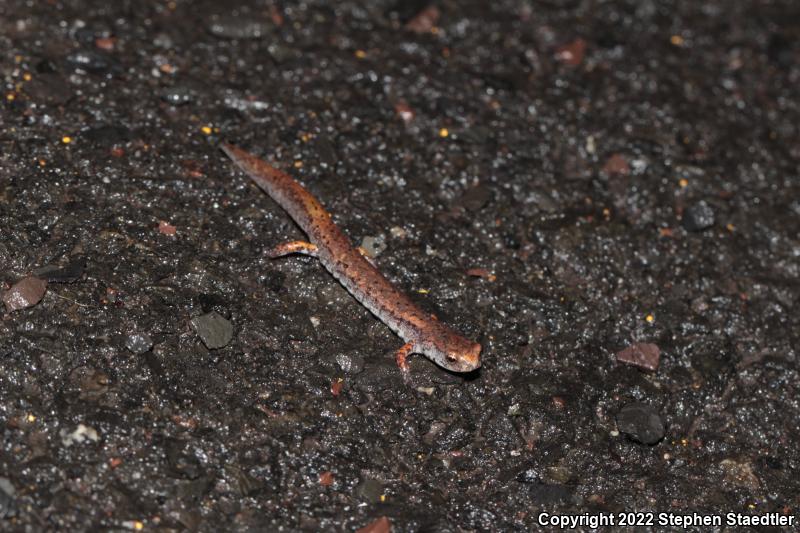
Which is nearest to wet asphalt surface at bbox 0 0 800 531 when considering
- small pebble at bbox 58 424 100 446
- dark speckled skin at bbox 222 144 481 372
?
small pebble at bbox 58 424 100 446

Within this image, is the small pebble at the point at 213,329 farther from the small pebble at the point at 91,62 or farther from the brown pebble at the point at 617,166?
the brown pebble at the point at 617,166

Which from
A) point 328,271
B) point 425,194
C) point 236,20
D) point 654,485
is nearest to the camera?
point 654,485

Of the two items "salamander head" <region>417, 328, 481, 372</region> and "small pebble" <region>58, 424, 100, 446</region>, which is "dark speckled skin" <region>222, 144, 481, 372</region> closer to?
"salamander head" <region>417, 328, 481, 372</region>

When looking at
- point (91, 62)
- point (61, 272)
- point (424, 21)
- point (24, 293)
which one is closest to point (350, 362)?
point (61, 272)

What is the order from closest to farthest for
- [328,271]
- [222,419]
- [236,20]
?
1. [222,419]
2. [328,271]
3. [236,20]

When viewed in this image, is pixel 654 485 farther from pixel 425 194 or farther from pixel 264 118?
pixel 264 118

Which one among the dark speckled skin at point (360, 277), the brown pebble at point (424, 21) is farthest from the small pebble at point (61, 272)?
the brown pebble at point (424, 21)

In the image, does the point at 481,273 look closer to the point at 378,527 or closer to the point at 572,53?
the point at 378,527

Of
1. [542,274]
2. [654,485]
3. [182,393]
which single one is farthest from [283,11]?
[654,485]
